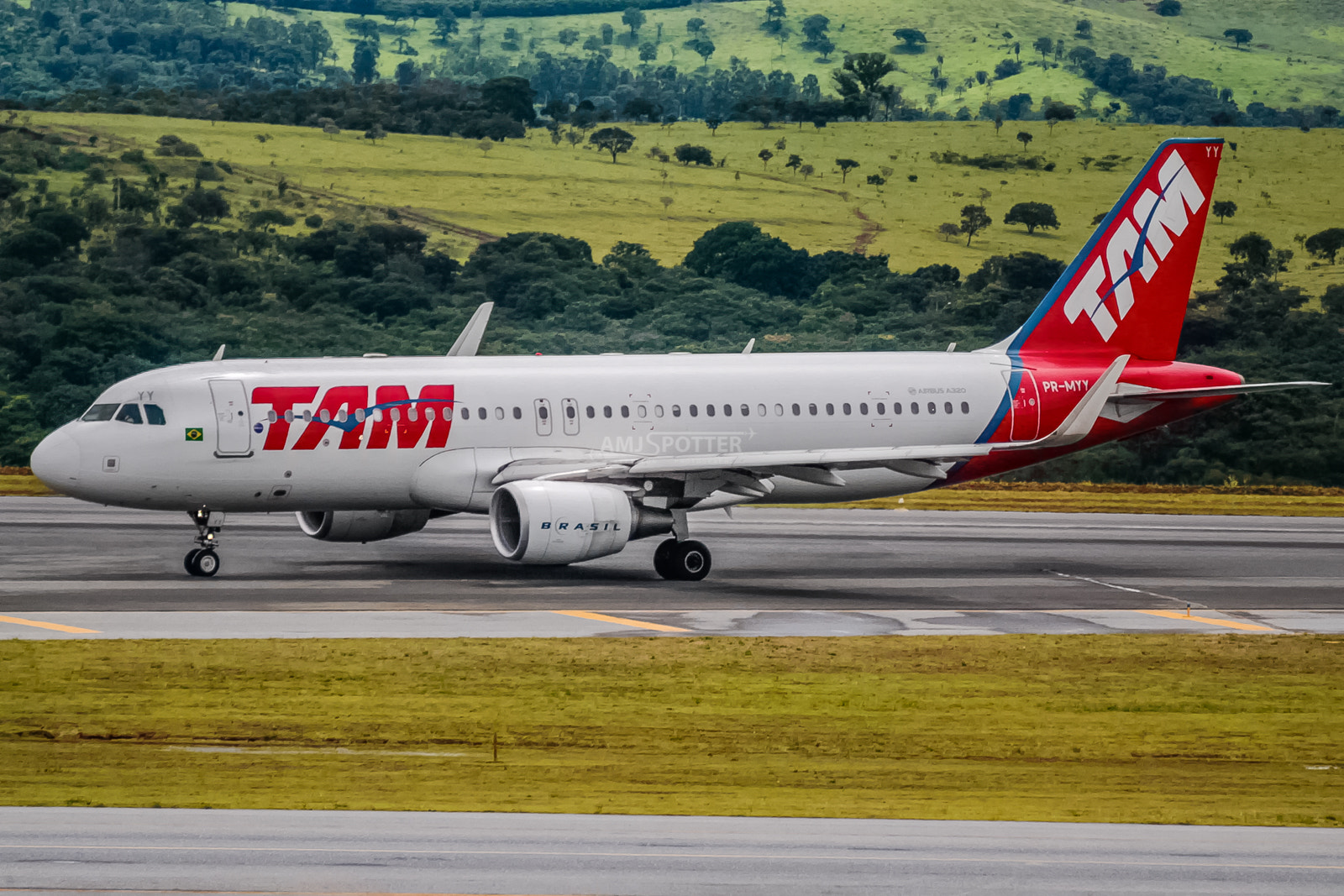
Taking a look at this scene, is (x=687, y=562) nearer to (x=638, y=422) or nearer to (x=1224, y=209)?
(x=638, y=422)

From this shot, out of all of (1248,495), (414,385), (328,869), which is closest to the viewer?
(328,869)

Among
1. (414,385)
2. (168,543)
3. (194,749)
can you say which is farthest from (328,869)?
(168,543)

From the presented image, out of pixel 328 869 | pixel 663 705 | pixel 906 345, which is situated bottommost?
pixel 906 345

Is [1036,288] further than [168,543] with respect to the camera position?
Yes

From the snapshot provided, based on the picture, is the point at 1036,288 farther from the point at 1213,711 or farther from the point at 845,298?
the point at 1213,711

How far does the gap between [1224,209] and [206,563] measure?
13753cm

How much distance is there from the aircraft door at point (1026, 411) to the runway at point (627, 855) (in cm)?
2417

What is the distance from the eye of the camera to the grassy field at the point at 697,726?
16984 mm

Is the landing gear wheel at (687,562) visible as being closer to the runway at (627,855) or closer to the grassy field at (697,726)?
the grassy field at (697,726)

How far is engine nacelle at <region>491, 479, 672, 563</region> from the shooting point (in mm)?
32188

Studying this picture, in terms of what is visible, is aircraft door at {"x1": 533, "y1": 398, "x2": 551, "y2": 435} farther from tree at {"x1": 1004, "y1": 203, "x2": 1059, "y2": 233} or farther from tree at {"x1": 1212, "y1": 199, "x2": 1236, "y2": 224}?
tree at {"x1": 1212, "y1": 199, "x2": 1236, "y2": 224}

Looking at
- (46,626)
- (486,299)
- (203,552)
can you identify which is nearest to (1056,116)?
(486,299)

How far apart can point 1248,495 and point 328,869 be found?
55105 mm

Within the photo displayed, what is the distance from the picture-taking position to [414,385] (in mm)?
34781
